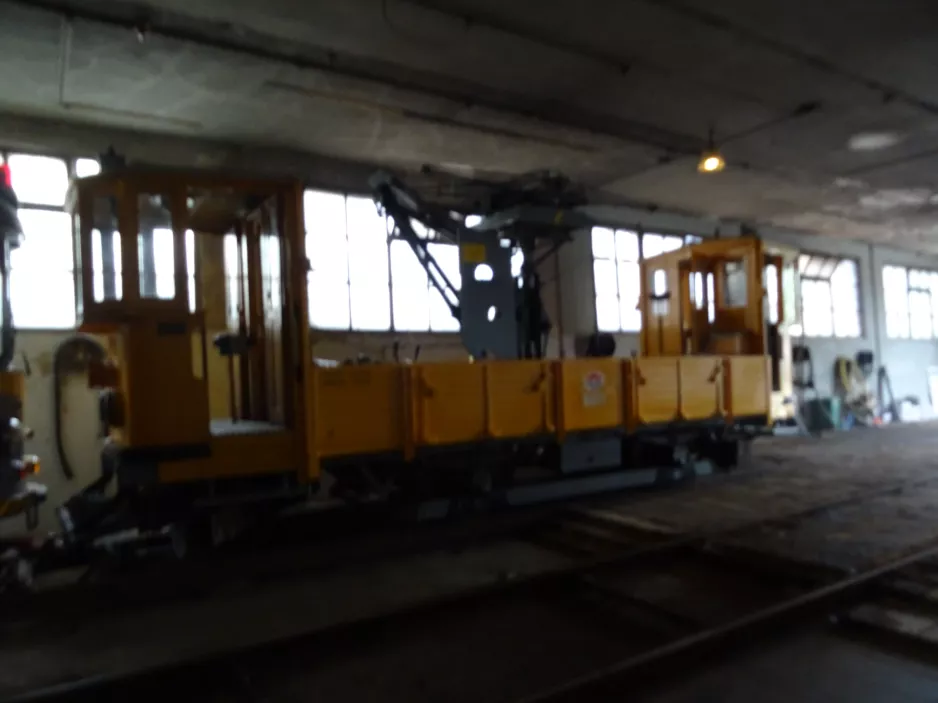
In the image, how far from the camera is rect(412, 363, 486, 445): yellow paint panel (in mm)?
6410

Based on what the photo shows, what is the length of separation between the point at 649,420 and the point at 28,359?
7.57 meters

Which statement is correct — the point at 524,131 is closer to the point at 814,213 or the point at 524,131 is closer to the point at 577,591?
the point at 577,591

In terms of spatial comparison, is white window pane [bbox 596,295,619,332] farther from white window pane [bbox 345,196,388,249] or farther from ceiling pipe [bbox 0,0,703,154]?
white window pane [bbox 345,196,388,249]

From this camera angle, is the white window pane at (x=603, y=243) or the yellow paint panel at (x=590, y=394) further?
the white window pane at (x=603, y=243)

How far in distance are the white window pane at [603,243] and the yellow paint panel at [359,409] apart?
8.95 meters

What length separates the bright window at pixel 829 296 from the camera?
19000 mm

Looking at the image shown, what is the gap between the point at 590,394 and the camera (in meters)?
7.61

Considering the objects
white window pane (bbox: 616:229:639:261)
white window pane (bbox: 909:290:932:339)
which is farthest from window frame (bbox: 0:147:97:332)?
white window pane (bbox: 909:290:932:339)

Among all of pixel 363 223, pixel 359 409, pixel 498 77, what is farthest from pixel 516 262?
pixel 359 409

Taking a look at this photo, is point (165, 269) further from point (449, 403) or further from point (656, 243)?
point (656, 243)

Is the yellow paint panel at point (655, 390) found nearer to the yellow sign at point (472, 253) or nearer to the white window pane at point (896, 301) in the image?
the yellow sign at point (472, 253)

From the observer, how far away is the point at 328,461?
19.6 feet

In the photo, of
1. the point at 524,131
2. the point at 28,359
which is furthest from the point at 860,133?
the point at 28,359

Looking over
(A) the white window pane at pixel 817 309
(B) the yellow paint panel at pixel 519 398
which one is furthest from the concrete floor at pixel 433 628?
(A) the white window pane at pixel 817 309
